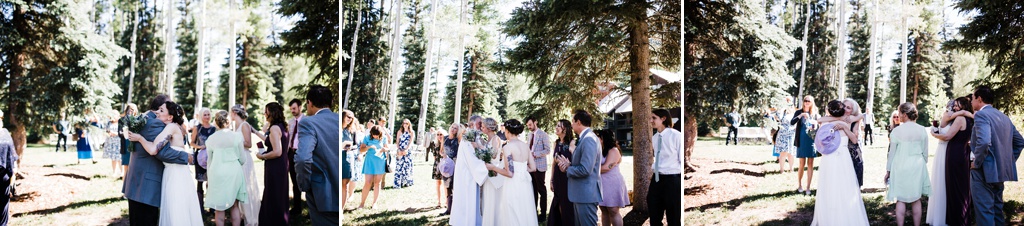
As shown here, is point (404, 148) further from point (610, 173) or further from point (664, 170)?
point (664, 170)

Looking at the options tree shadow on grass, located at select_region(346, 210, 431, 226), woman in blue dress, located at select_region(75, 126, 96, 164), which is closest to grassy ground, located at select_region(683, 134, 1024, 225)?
tree shadow on grass, located at select_region(346, 210, 431, 226)

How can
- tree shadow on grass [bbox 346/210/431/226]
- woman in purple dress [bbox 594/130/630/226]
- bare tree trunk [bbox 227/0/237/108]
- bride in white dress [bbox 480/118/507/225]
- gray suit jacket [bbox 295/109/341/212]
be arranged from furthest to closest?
bare tree trunk [bbox 227/0/237/108] → tree shadow on grass [bbox 346/210/431/226] → woman in purple dress [bbox 594/130/630/226] → bride in white dress [bbox 480/118/507/225] → gray suit jacket [bbox 295/109/341/212]

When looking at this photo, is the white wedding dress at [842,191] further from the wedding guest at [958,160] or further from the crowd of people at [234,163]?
the crowd of people at [234,163]

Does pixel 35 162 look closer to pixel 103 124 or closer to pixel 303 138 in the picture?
pixel 103 124

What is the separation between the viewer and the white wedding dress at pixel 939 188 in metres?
5.37

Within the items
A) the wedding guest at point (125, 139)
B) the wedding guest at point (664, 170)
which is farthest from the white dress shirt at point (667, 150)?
the wedding guest at point (125, 139)

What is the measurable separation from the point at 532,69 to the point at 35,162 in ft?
19.7

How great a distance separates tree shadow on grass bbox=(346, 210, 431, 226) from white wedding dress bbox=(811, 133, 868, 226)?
345 centimetres

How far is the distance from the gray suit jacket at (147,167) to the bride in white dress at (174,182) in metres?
0.06

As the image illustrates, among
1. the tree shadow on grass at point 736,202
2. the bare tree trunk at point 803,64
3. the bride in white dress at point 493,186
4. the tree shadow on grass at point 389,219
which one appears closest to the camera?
the bride in white dress at point 493,186

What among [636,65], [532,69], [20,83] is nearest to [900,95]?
[636,65]

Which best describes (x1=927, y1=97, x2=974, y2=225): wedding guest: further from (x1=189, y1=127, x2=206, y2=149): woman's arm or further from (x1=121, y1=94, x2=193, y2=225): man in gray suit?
(x1=189, y1=127, x2=206, y2=149): woman's arm

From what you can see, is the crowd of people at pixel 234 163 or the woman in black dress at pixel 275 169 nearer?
the crowd of people at pixel 234 163

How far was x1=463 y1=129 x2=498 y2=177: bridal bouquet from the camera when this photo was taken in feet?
15.3
